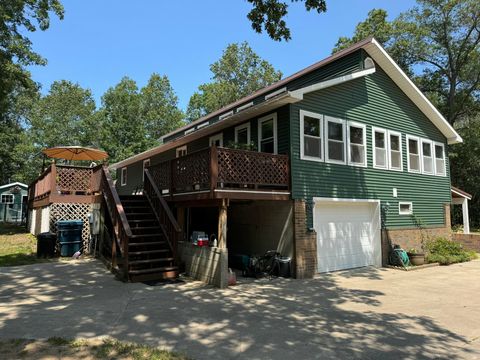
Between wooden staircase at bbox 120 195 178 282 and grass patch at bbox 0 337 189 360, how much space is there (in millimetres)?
4312

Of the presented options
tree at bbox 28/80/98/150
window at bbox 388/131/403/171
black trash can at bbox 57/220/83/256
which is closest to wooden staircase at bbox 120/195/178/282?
black trash can at bbox 57/220/83/256

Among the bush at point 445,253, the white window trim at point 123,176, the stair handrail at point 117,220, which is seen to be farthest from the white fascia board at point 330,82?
the white window trim at point 123,176

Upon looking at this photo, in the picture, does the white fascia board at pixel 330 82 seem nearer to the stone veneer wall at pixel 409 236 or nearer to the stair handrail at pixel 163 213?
the stair handrail at pixel 163 213

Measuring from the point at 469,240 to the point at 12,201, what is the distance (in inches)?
1561

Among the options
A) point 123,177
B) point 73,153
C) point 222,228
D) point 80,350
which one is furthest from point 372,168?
point 123,177

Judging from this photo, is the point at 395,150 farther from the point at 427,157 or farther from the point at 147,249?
the point at 147,249

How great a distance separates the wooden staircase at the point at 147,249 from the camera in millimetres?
9547

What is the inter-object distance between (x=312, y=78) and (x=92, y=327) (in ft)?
37.2

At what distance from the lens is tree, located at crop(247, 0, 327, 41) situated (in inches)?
328

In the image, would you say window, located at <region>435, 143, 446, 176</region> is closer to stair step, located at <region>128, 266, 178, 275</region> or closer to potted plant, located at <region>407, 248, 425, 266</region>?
potted plant, located at <region>407, 248, 425, 266</region>

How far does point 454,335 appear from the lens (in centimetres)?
580

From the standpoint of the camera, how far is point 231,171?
9695 millimetres

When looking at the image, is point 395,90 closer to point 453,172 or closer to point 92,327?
point 92,327

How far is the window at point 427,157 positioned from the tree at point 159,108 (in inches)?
1133
